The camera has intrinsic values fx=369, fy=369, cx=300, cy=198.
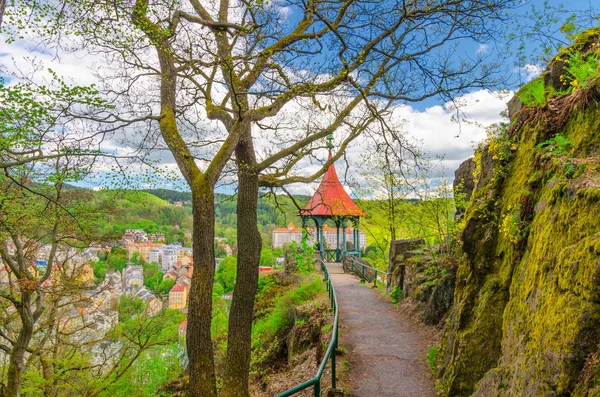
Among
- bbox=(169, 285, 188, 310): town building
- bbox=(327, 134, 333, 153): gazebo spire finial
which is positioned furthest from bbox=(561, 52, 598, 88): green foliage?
bbox=(169, 285, 188, 310): town building

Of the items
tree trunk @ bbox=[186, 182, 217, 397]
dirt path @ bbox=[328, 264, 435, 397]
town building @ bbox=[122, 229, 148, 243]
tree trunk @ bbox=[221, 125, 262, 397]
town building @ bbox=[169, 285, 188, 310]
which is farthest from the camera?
town building @ bbox=[169, 285, 188, 310]

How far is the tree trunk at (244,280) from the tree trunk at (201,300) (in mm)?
942

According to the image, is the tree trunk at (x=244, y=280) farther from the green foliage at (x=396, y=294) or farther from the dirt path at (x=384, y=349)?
the green foliage at (x=396, y=294)

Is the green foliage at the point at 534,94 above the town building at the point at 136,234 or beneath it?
above

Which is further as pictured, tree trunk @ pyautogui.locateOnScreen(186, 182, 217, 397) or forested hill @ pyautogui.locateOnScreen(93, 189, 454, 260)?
forested hill @ pyautogui.locateOnScreen(93, 189, 454, 260)

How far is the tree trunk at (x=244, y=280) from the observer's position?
7.01 metres

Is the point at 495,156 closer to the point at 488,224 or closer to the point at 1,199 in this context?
the point at 488,224

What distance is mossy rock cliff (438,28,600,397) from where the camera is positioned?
2529mm

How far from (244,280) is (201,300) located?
4.57 ft

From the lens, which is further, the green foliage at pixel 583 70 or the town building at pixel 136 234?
the town building at pixel 136 234

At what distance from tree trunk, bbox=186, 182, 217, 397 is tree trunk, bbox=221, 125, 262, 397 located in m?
0.94

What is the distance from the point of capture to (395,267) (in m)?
12.6

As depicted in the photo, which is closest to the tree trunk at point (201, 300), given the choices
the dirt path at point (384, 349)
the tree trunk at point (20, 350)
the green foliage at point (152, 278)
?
the dirt path at point (384, 349)

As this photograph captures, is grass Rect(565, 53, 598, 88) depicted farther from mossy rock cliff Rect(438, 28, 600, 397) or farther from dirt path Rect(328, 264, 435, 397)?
dirt path Rect(328, 264, 435, 397)
